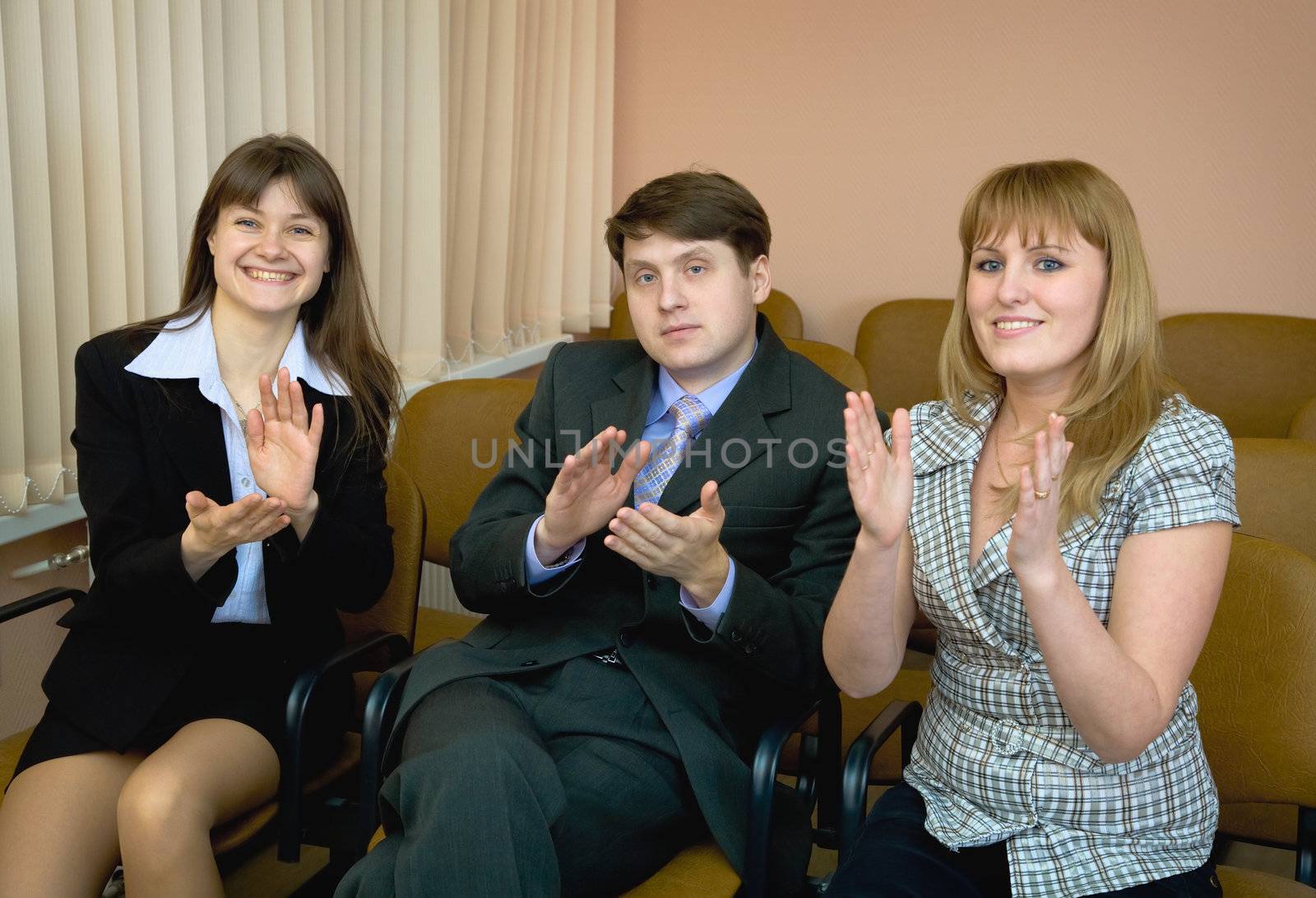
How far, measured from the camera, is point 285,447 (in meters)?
1.77

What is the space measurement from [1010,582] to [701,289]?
69 cm

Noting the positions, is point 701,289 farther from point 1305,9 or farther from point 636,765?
point 1305,9

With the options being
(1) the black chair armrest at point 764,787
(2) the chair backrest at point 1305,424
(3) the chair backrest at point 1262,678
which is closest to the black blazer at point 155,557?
(1) the black chair armrest at point 764,787

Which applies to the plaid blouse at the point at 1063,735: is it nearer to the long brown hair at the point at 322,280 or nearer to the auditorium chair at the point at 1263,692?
the auditorium chair at the point at 1263,692

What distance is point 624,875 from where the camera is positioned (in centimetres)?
158

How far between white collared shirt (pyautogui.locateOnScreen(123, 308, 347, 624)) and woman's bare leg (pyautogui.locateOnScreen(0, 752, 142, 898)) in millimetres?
283

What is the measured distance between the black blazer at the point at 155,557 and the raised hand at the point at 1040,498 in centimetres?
107

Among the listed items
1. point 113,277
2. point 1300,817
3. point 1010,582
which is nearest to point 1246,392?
point 1300,817

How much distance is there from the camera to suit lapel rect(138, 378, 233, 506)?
1893 mm

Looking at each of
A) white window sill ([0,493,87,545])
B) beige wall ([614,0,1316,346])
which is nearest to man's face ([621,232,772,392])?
white window sill ([0,493,87,545])

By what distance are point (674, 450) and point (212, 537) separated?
705 millimetres

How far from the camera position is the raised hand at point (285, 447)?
68.9 inches

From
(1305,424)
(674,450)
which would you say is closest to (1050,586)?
(674,450)

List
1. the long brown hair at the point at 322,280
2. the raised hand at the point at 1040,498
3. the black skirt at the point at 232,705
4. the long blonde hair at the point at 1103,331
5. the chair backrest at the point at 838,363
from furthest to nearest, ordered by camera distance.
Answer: the chair backrest at the point at 838,363 < the long brown hair at the point at 322,280 < the black skirt at the point at 232,705 < the long blonde hair at the point at 1103,331 < the raised hand at the point at 1040,498
